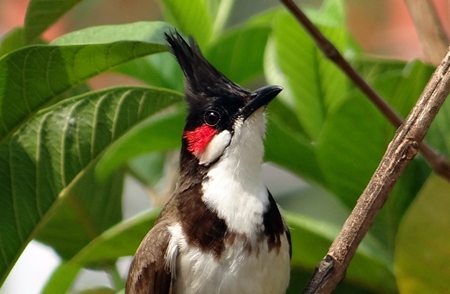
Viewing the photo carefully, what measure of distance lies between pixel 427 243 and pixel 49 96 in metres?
0.79

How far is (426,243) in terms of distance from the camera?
4.97ft

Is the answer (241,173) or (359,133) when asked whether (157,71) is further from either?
(359,133)

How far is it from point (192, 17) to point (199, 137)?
42 cm

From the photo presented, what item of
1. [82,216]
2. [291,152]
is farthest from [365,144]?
[82,216]

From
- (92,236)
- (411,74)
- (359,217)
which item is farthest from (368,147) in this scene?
(92,236)

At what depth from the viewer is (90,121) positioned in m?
1.53

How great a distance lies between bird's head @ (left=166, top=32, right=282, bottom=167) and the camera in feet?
5.55

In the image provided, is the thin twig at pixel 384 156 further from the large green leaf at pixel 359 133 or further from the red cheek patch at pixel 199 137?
the red cheek patch at pixel 199 137

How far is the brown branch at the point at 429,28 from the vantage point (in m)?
1.69

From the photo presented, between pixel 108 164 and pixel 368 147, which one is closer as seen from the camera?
pixel 368 147

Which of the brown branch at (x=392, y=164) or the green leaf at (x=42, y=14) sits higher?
the green leaf at (x=42, y=14)

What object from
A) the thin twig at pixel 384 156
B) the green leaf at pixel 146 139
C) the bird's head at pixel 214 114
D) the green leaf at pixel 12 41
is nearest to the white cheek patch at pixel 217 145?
the bird's head at pixel 214 114

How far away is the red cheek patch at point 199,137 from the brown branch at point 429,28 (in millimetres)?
514

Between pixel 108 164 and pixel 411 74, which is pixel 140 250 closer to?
pixel 108 164
